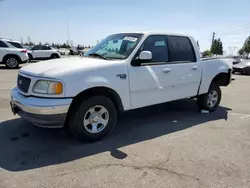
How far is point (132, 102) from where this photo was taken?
4.27 m

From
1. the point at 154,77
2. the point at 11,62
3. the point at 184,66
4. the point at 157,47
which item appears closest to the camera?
the point at 154,77

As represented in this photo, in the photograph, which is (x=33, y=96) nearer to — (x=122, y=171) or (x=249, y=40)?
(x=122, y=171)

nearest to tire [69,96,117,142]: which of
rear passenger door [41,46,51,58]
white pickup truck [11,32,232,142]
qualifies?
white pickup truck [11,32,232,142]

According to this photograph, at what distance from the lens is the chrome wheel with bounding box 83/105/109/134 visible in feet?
12.6

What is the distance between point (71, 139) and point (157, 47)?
95.1 inches

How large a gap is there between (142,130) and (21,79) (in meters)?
2.39

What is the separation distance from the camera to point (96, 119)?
394 centimetres

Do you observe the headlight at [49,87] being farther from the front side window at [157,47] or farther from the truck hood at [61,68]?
the front side window at [157,47]

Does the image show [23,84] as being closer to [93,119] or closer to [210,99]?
[93,119]

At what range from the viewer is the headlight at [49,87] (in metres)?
3.43

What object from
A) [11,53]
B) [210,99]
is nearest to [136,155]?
[210,99]

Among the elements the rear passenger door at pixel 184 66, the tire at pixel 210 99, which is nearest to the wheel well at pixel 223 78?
the tire at pixel 210 99

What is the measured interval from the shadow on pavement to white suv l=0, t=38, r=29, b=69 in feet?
37.0

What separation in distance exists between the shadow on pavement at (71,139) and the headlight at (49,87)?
3.01 ft
